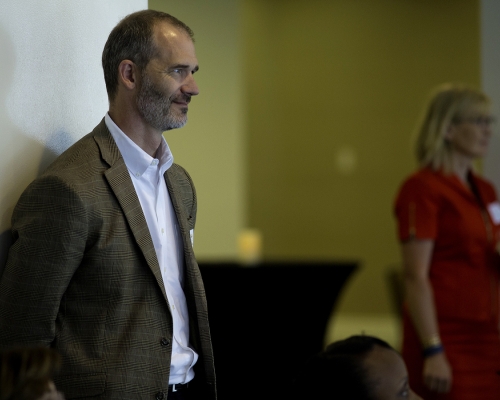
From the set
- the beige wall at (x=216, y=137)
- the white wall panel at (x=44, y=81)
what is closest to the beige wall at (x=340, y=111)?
the beige wall at (x=216, y=137)

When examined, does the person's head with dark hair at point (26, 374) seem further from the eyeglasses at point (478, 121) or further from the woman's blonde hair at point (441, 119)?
the eyeglasses at point (478, 121)

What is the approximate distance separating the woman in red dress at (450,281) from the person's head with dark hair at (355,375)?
0.95 m

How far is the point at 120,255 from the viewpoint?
1.57 meters

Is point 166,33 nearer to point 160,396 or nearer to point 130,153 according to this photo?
point 130,153

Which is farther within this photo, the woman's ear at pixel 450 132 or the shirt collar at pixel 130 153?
the woman's ear at pixel 450 132

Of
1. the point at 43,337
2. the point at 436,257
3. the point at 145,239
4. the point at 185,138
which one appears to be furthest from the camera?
the point at 185,138

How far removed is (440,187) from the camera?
2.79m

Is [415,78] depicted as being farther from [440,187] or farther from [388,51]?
[440,187]

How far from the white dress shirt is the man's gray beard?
3.0 inches

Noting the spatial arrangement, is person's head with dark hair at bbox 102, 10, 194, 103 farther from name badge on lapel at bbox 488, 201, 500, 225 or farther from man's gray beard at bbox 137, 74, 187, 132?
name badge on lapel at bbox 488, 201, 500, 225

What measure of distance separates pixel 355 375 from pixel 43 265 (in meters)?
0.78

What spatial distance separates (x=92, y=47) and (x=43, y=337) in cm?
95

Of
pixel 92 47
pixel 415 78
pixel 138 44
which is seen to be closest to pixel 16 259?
pixel 138 44

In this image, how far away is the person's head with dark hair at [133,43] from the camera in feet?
5.65
